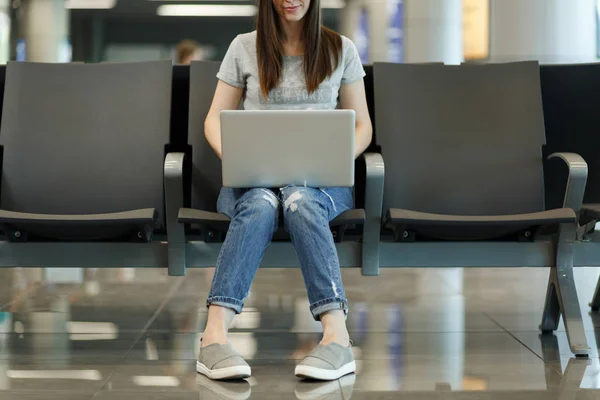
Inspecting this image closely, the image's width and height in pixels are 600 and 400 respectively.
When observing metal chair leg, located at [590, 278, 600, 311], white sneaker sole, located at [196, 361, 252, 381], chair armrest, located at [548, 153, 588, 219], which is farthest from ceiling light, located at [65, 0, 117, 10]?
white sneaker sole, located at [196, 361, 252, 381]

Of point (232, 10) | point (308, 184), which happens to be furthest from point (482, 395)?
point (232, 10)

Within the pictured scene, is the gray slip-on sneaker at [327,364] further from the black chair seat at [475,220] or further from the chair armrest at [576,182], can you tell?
the chair armrest at [576,182]

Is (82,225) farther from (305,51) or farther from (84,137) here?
→ (305,51)

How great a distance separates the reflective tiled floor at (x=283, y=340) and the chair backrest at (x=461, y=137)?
49 cm

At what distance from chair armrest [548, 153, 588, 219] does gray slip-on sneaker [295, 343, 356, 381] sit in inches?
35.4

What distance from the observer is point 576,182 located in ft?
8.48

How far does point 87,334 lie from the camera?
9.32 feet

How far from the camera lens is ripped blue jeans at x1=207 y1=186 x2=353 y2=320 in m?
2.27

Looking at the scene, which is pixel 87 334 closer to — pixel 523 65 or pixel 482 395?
pixel 482 395

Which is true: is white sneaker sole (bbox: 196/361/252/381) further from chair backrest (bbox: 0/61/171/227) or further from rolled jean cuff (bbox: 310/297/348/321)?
chair backrest (bbox: 0/61/171/227)

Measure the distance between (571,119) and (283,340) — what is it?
1.36 meters

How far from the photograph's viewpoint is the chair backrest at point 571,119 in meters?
3.04

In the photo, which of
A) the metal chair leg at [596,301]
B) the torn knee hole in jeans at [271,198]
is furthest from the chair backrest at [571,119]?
the torn knee hole in jeans at [271,198]

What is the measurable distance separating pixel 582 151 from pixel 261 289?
5.48 ft
